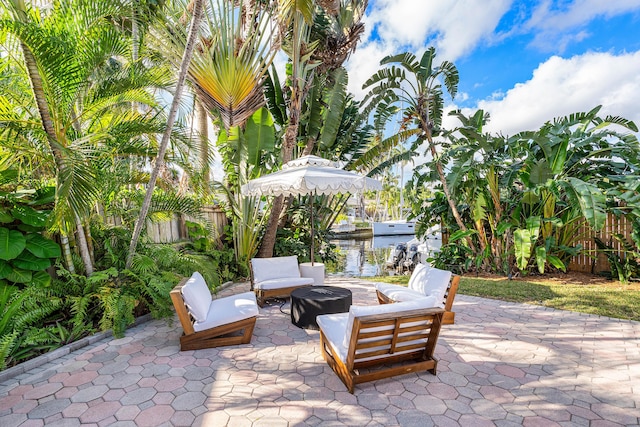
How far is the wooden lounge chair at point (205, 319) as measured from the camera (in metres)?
3.78

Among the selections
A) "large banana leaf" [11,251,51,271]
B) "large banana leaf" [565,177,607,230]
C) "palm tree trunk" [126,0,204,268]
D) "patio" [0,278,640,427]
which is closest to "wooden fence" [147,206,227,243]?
"palm tree trunk" [126,0,204,268]

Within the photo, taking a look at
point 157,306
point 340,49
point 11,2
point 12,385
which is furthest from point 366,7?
point 12,385

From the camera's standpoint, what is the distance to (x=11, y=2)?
11.4 ft

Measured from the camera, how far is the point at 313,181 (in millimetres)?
4922

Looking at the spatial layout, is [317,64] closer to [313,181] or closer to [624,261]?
[313,181]

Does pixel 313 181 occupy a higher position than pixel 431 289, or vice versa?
pixel 313 181

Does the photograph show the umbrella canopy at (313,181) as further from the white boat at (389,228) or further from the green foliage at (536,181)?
the white boat at (389,228)

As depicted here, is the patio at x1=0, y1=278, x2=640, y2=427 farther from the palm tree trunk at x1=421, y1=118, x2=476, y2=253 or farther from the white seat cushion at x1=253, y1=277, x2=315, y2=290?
the palm tree trunk at x1=421, y1=118, x2=476, y2=253

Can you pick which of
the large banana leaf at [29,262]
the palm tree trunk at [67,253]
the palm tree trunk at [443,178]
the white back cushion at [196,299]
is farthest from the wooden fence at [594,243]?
the large banana leaf at [29,262]

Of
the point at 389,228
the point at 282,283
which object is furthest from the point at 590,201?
the point at 389,228

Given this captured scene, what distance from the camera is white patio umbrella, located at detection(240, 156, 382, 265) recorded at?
16.3 feet

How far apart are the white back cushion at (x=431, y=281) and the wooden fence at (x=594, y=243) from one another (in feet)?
17.2

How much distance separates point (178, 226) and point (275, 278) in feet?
10.9

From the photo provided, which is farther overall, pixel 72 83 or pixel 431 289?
pixel 431 289
